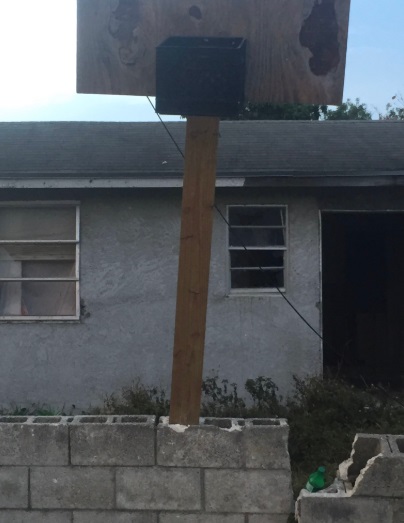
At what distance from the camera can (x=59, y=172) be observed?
31.6ft

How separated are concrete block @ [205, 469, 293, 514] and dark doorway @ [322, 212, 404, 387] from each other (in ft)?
30.0

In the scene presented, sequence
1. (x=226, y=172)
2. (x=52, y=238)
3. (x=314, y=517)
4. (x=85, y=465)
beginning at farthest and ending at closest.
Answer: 1. (x=52, y=238)
2. (x=226, y=172)
3. (x=85, y=465)
4. (x=314, y=517)

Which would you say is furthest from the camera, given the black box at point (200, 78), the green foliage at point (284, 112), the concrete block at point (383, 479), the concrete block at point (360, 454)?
the green foliage at point (284, 112)

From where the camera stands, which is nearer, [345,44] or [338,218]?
[345,44]

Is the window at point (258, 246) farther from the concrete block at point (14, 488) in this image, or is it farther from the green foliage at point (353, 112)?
the green foliage at point (353, 112)

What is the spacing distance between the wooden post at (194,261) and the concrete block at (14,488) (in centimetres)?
94

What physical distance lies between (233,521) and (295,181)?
563 cm

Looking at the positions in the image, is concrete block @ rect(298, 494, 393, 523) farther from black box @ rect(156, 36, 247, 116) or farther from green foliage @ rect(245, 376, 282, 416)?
green foliage @ rect(245, 376, 282, 416)

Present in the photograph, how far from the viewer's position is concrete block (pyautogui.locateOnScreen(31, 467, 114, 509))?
15.2ft

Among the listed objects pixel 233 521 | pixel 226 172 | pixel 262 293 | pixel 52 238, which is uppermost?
pixel 226 172

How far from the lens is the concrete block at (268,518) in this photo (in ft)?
15.0

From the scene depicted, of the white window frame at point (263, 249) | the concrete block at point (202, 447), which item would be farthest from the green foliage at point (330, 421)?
the concrete block at point (202, 447)

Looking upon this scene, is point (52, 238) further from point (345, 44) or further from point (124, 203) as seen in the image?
Answer: point (345, 44)

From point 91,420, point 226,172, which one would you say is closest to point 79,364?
point 226,172
